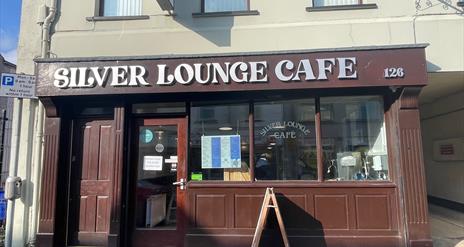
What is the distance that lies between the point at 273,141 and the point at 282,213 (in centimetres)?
124

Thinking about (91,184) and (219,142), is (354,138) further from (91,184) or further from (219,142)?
(91,184)

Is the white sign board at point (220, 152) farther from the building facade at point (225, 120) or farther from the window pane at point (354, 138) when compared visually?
the window pane at point (354, 138)

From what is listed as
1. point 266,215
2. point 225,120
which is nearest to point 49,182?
point 225,120

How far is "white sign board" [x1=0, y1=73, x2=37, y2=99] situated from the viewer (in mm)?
6518

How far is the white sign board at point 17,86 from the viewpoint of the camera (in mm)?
6518

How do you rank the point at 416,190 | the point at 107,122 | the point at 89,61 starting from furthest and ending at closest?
the point at 107,122 → the point at 89,61 → the point at 416,190

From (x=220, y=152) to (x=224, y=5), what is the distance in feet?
8.82

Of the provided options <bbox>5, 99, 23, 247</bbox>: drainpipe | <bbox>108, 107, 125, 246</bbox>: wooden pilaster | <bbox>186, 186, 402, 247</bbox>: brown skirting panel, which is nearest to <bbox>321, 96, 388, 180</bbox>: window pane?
<bbox>186, 186, 402, 247</bbox>: brown skirting panel

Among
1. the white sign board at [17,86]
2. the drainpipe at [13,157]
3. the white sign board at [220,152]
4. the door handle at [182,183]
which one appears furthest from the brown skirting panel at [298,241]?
the white sign board at [17,86]

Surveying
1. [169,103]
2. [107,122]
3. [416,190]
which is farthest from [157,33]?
[416,190]

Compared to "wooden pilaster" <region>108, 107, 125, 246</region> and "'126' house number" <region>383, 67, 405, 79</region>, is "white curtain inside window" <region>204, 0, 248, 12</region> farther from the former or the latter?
"'126' house number" <region>383, 67, 405, 79</region>

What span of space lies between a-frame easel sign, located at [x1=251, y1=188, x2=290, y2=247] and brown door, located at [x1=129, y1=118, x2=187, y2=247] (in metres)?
1.53

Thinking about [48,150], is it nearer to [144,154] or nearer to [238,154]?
[144,154]

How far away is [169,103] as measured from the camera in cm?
698
